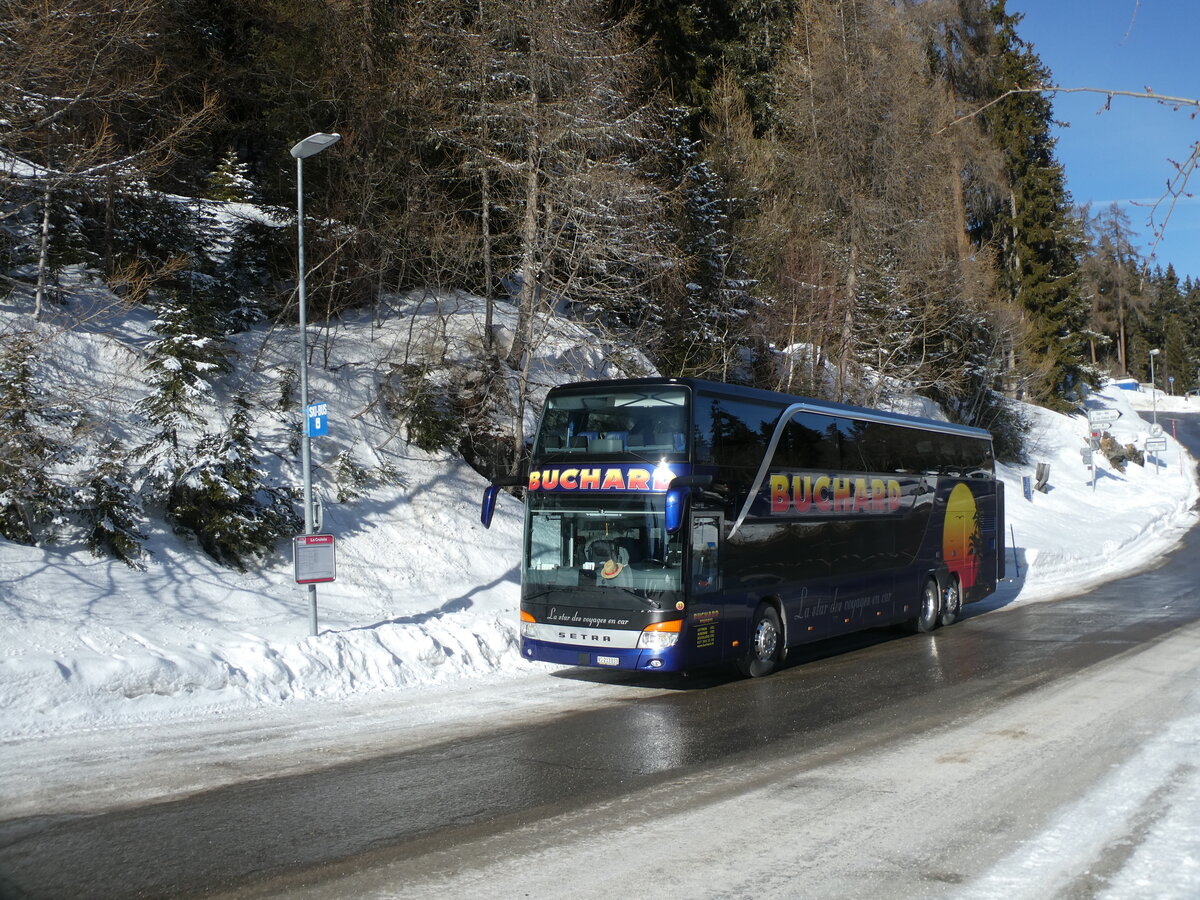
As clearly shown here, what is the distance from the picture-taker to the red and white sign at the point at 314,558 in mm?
12492

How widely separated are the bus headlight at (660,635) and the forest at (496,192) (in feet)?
19.5

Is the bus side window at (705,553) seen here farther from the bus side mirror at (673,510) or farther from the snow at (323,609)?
the snow at (323,609)

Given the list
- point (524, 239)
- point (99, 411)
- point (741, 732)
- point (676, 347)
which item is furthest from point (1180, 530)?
point (99, 411)

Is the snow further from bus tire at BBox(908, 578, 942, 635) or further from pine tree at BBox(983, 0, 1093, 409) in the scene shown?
pine tree at BBox(983, 0, 1093, 409)

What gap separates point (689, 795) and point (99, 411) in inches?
505

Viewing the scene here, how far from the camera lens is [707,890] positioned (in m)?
5.17

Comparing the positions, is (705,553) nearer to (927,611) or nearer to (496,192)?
(927,611)

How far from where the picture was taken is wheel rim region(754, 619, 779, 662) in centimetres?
1267

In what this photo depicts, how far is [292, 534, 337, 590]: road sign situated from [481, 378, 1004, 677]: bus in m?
2.50

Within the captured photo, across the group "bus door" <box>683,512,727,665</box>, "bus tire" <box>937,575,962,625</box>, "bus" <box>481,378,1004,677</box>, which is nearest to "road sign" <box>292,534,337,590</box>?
"bus" <box>481,378,1004,677</box>

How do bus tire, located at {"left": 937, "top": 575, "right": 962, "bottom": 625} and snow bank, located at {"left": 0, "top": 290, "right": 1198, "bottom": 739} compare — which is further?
bus tire, located at {"left": 937, "top": 575, "right": 962, "bottom": 625}

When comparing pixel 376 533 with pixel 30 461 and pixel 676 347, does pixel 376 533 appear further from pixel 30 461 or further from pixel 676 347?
pixel 676 347

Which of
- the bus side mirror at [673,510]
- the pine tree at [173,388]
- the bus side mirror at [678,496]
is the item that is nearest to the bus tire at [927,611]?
the bus side mirror at [678,496]

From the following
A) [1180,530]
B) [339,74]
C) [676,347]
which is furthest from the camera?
[1180,530]
